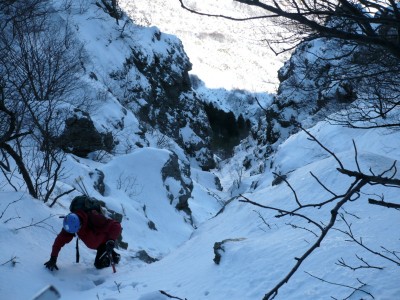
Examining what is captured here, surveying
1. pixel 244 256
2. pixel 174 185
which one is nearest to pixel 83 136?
pixel 174 185

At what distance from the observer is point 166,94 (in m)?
30.2

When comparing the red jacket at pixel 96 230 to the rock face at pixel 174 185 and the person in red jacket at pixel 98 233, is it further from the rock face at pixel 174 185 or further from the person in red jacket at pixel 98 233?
the rock face at pixel 174 185

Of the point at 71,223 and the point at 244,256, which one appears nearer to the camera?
the point at 244,256

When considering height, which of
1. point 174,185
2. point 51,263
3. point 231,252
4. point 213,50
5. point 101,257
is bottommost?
point 51,263

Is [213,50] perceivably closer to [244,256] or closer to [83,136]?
[83,136]

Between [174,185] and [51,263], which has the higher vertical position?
[174,185]

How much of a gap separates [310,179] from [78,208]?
3.31 metres

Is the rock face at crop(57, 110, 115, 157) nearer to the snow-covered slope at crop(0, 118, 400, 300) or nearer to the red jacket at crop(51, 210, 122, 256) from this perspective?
the snow-covered slope at crop(0, 118, 400, 300)

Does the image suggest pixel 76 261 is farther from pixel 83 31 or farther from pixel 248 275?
pixel 83 31

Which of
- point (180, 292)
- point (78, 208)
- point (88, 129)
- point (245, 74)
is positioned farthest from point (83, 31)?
point (245, 74)

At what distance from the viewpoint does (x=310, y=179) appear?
5.90 meters

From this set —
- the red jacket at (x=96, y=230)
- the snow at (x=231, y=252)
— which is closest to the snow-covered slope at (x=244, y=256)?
the snow at (x=231, y=252)

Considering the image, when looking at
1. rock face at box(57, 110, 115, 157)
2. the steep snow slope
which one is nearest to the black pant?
rock face at box(57, 110, 115, 157)

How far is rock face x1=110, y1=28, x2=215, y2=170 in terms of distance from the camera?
83.7 feet
